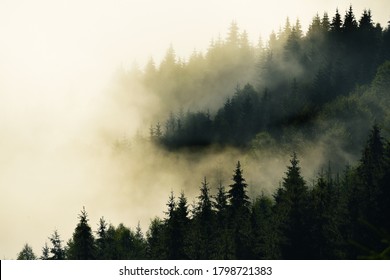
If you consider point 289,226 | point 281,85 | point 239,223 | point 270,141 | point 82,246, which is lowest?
point 289,226

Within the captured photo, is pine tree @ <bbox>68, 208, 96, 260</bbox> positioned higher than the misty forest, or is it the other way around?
the misty forest

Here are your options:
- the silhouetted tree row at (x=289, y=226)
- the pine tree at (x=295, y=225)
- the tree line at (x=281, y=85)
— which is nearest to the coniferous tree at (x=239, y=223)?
the silhouetted tree row at (x=289, y=226)

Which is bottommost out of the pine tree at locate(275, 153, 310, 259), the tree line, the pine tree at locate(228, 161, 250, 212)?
the pine tree at locate(275, 153, 310, 259)

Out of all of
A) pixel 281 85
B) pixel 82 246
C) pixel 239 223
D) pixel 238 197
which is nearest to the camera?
pixel 82 246

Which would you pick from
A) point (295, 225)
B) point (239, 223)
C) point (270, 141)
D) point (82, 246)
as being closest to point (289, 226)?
point (295, 225)

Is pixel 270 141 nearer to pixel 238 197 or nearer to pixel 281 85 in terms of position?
pixel 281 85

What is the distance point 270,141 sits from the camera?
342 feet

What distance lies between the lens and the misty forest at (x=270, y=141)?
122 feet

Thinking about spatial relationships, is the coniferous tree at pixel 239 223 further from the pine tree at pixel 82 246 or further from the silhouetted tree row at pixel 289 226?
the pine tree at pixel 82 246

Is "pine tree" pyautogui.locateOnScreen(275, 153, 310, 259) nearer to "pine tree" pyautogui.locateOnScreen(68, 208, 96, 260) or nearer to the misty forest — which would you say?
the misty forest

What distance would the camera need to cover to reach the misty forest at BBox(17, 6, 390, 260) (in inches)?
1468

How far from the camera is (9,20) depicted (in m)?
27.2

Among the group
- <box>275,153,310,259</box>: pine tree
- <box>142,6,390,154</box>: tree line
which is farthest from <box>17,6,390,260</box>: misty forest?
<box>142,6,390,154</box>: tree line
